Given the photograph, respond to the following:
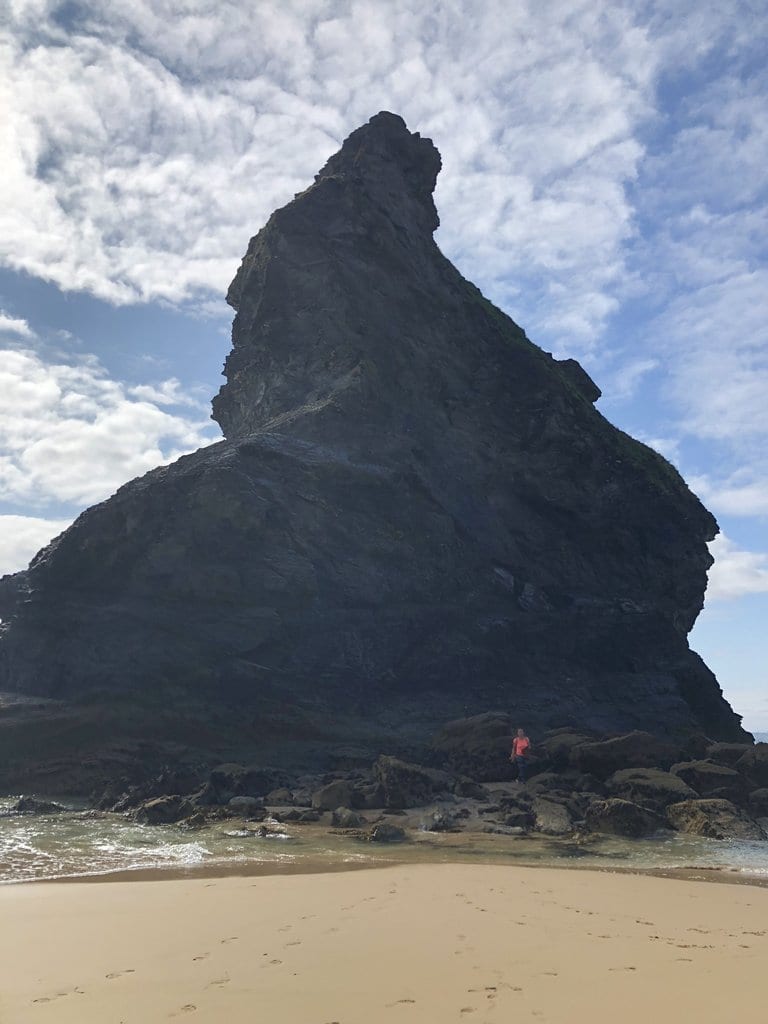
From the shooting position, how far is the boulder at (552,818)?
1773 cm


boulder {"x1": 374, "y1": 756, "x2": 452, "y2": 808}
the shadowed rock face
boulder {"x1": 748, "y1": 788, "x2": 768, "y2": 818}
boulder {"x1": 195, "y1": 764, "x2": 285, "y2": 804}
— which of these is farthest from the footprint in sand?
the shadowed rock face

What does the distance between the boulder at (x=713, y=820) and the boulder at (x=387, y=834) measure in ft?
23.4

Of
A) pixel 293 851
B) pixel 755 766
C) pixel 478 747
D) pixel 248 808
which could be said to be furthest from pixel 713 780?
pixel 293 851

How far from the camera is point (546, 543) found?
4388cm

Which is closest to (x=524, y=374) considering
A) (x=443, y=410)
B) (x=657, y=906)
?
(x=443, y=410)

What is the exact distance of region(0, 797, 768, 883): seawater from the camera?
13812 millimetres

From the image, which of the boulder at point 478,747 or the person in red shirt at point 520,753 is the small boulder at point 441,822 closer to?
the person in red shirt at point 520,753

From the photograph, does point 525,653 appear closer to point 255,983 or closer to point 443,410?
point 443,410

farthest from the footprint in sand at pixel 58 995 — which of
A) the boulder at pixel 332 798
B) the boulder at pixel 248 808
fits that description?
the boulder at pixel 332 798

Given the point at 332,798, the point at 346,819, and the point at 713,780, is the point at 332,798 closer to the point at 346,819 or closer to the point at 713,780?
the point at 346,819

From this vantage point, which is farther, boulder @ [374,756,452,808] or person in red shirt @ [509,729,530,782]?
person in red shirt @ [509,729,530,782]

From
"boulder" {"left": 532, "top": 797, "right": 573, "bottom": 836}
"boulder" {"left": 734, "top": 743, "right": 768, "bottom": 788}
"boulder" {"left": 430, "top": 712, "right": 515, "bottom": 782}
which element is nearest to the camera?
"boulder" {"left": 532, "top": 797, "right": 573, "bottom": 836}

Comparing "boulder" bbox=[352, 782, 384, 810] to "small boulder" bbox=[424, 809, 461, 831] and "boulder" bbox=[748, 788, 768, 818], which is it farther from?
"boulder" bbox=[748, 788, 768, 818]

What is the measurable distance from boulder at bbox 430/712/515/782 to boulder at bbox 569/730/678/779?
2.49 metres
